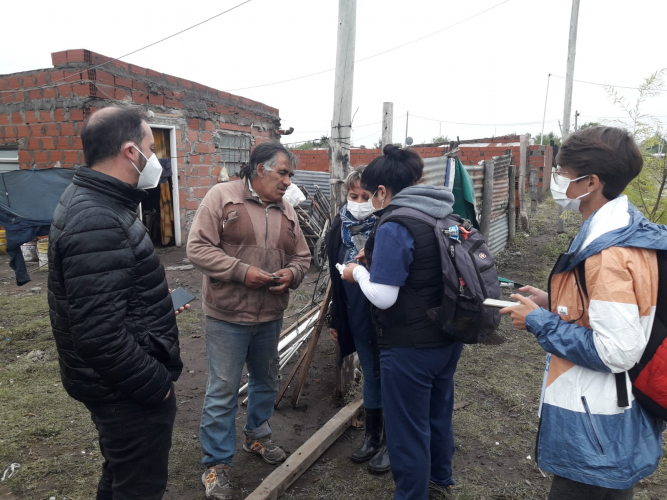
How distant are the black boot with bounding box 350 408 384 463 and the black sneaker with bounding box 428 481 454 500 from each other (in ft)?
1.62

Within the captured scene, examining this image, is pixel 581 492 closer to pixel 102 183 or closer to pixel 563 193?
pixel 563 193

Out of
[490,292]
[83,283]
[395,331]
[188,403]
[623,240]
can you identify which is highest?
[623,240]

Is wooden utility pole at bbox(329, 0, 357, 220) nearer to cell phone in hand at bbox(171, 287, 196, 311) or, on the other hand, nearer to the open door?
cell phone in hand at bbox(171, 287, 196, 311)

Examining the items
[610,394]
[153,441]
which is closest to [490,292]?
[610,394]

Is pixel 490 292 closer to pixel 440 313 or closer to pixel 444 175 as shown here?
pixel 440 313

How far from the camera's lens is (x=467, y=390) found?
4.08 m

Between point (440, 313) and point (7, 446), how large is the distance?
301 centimetres

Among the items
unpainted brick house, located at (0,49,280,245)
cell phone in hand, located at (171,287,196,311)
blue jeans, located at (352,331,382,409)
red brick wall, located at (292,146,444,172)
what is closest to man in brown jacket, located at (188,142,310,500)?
cell phone in hand, located at (171,287,196,311)

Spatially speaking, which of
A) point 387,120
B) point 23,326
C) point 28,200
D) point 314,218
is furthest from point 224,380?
point 314,218

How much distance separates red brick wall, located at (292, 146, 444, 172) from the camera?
599 inches

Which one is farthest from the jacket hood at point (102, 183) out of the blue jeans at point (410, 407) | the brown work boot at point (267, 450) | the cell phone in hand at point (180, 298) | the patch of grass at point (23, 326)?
the patch of grass at point (23, 326)

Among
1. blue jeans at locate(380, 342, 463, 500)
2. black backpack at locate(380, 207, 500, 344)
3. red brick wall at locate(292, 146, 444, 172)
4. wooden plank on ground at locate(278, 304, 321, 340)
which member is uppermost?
red brick wall at locate(292, 146, 444, 172)

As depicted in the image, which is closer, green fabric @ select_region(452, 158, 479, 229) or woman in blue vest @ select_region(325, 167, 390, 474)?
woman in blue vest @ select_region(325, 167, 390, 474)

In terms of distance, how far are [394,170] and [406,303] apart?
0.65 m
